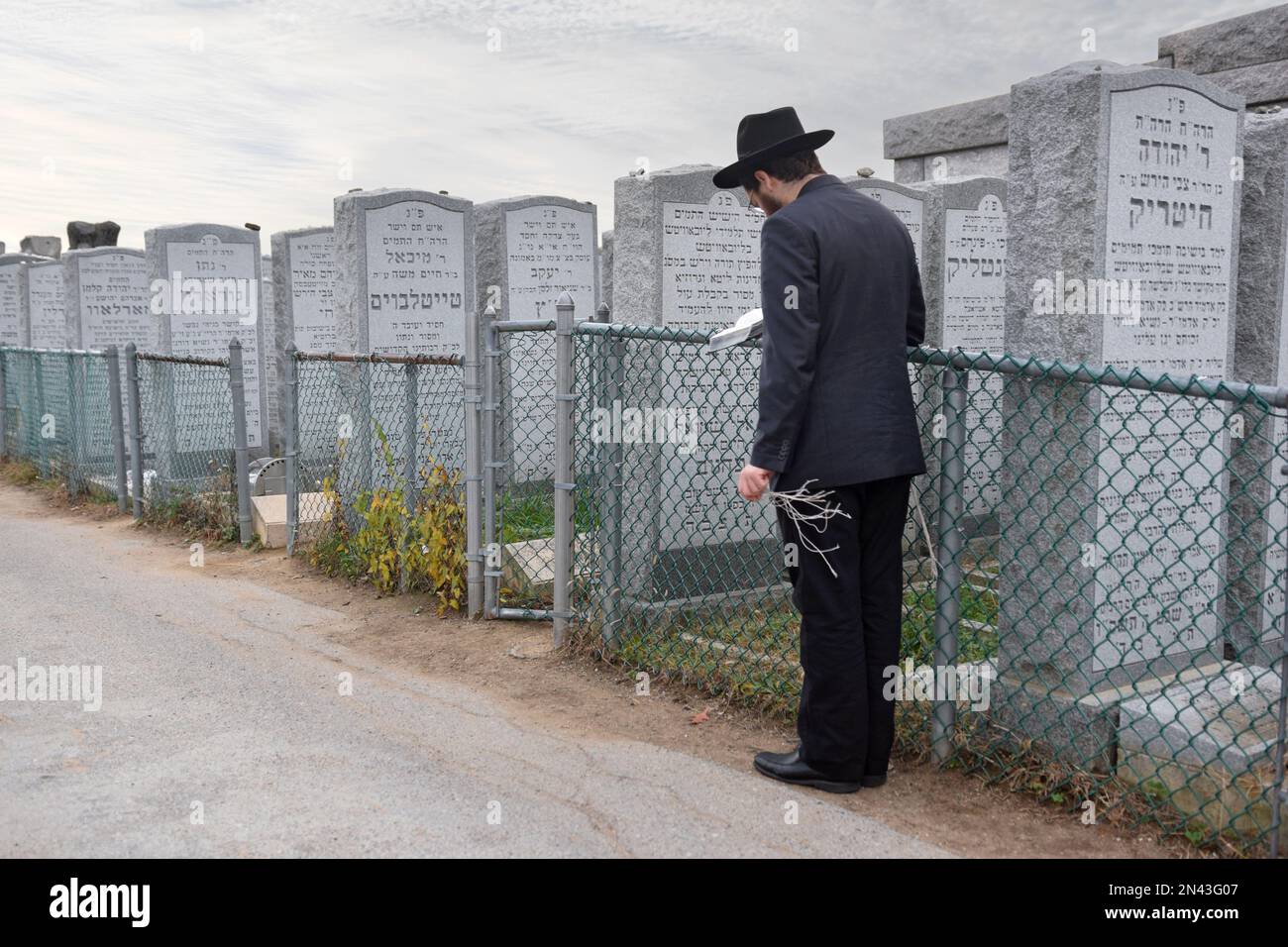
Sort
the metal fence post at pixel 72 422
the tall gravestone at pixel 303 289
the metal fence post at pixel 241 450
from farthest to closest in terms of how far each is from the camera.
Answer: the tall gravestone at pixel 303 289, the metal fence post at pixel 72 422, the metal fence post at pixel 241 450

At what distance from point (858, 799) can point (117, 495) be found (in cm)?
843

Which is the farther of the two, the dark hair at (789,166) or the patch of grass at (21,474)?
the patch of grass at (21,474)

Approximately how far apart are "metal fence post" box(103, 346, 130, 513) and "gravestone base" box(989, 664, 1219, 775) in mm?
8297

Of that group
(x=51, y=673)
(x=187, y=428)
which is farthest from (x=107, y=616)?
(x=187, y=428)

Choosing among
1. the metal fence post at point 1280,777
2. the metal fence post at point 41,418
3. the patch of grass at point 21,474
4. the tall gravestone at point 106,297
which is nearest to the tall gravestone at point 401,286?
the metal fence post at point 41,418

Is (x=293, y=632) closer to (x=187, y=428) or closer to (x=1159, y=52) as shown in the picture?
(x=187, y=428)

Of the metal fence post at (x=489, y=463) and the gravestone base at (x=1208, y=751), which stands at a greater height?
the metal fence post at (x=489, y=463)

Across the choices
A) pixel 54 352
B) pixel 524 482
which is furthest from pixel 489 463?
pixel 54 352

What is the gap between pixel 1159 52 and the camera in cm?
1009

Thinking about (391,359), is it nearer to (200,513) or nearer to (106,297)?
(200,513)

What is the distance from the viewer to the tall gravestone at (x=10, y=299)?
18.3 metres

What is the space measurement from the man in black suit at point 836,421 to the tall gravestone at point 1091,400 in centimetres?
→ 49

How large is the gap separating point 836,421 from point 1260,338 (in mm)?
2268

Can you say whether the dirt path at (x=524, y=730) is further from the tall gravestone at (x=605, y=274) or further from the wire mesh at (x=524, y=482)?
the tall gravestone at (x=605, y=274)
